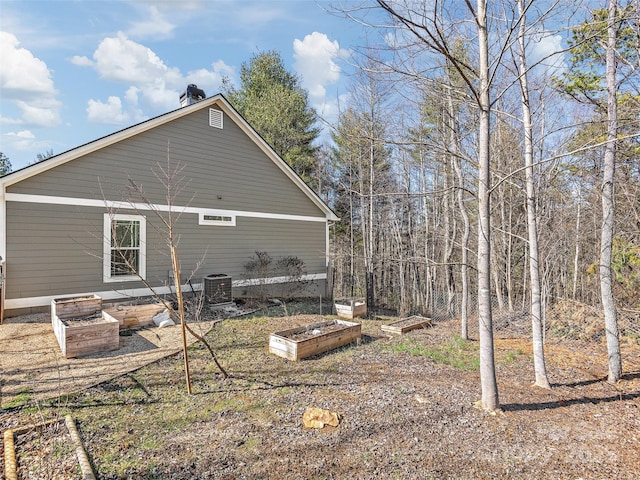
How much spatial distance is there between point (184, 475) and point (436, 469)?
1.98 m

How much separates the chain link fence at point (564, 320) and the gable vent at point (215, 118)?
8666 mm

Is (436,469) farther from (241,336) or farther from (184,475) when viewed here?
(241,336)

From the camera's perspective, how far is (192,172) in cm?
996

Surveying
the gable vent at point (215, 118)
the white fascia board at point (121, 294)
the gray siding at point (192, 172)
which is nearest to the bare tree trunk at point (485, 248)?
the white fascia board at point (121, 294)

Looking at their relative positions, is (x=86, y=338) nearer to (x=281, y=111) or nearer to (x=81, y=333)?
(x=81, y=333)

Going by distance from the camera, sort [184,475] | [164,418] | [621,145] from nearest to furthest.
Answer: [184,475] → [164,418] → [621,145]

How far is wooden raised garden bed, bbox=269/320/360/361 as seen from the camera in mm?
5461

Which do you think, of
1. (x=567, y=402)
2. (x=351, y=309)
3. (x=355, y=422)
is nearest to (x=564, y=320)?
(x=567, y=402)

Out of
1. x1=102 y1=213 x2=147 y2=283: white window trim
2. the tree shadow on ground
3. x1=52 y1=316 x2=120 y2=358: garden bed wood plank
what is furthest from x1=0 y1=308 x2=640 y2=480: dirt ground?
x1=102 y1=213 x2=147 y2=283: white window trim

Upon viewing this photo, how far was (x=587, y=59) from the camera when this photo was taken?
20.7ft

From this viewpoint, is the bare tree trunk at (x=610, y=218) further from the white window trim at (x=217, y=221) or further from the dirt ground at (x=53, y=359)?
the white window trim at (x=217, y=221)

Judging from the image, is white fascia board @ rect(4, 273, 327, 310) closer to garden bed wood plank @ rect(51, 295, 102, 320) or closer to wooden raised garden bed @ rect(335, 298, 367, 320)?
garden bed wood plank @ rect(51, 295, 102, 320)

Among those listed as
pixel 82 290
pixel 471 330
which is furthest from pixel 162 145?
pixel 471 330

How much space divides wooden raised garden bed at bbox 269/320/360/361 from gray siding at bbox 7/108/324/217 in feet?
18.0
